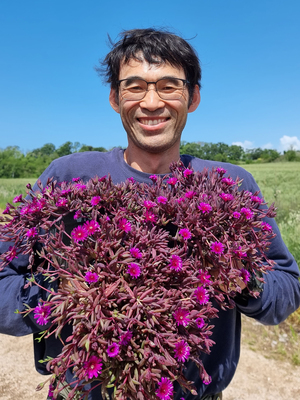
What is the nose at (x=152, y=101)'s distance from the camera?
2.04 metres

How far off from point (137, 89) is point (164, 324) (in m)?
1.60

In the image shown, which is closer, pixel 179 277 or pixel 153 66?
pixel 179 277

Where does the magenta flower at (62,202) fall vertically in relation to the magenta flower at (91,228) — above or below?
above

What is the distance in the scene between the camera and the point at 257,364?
14.7 ft

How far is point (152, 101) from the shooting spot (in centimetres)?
204

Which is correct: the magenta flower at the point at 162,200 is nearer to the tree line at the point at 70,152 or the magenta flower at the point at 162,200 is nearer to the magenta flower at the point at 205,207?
the magenta flower at the point at 205,207

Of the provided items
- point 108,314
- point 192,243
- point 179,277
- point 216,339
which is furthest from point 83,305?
point 216,339

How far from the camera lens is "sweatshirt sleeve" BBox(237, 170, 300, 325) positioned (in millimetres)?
1875

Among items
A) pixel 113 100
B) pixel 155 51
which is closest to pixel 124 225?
pixel 155 51

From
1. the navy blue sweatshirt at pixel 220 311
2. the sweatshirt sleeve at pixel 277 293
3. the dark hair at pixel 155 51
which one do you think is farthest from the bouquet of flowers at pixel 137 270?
the dark hair at pixel 155 51

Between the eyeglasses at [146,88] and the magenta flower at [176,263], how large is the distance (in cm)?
132

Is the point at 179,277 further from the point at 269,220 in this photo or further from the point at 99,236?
the point at 269,220

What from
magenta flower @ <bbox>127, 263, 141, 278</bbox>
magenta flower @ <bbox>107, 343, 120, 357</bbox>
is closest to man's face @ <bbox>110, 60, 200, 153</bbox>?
magenta flower @ <bbox>127, 263, 141, 278</bbox>

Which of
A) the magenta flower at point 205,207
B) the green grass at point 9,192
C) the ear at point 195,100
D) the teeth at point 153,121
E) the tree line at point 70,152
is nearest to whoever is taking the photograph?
the magenta flower at point 205,207
